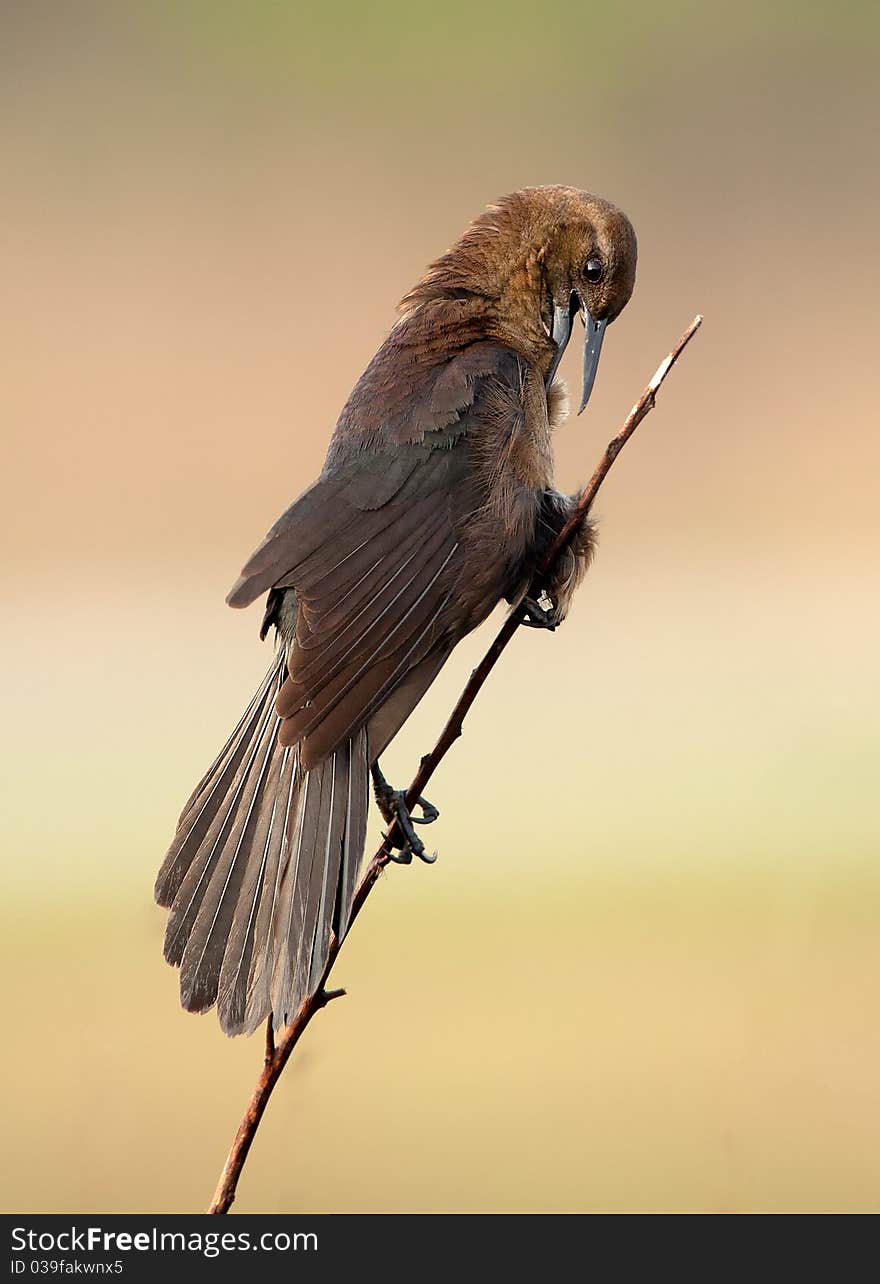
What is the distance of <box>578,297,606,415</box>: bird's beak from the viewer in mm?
2127

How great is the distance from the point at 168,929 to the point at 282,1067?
46 cm

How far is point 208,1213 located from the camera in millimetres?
1345

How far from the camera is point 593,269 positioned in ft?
7.54

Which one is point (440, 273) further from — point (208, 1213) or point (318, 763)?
point (208, 1213)

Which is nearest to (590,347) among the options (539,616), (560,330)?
(560,330)

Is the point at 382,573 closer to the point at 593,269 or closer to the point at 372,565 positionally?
the point at 372,565

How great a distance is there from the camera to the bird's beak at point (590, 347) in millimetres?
2127

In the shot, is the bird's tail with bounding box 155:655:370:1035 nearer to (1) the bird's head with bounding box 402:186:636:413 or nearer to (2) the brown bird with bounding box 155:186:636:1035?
(2) the brown bird with bounding box 155:186:636:1035

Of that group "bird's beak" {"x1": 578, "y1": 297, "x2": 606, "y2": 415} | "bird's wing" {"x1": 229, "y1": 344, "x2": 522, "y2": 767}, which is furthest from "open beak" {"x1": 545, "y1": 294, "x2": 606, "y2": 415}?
"bird's wing" {"x1": 229, "y1": 344, "x2": 522, "y2": 767}

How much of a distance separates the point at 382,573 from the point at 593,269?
68cm

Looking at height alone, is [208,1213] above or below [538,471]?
below

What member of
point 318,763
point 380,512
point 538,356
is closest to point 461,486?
point 380,512

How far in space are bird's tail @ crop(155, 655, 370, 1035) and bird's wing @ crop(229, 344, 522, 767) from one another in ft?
0.21

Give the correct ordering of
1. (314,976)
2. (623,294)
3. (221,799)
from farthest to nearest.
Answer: (623,294) < (221,799) < (314,976)
